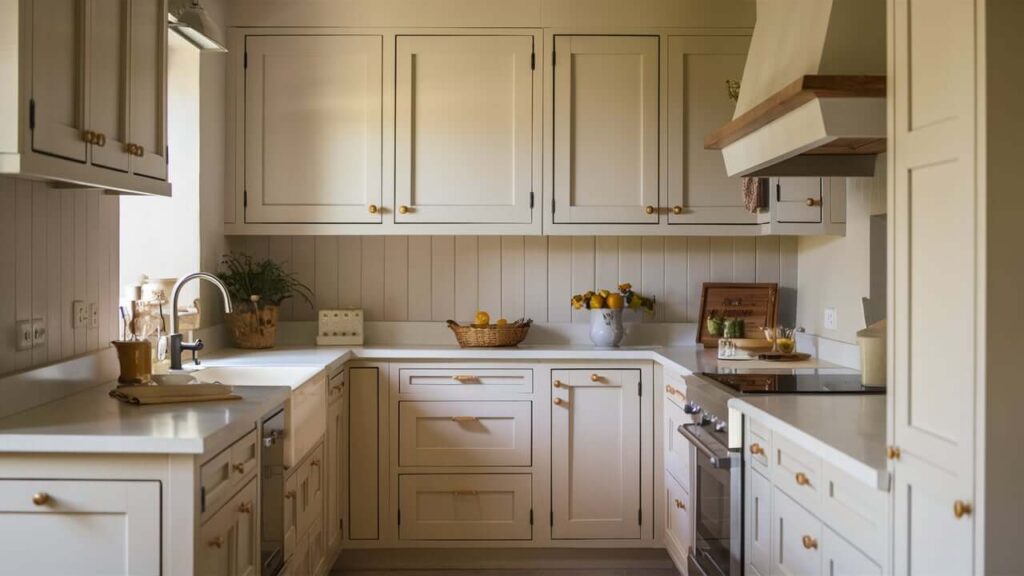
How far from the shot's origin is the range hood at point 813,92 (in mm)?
2215

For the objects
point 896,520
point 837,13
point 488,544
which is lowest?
point 488,544

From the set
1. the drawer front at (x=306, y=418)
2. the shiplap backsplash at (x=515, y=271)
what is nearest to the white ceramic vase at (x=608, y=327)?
the shiplap backsplash at (x=515, y=271)

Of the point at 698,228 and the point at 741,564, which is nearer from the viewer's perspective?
the point at 741,564

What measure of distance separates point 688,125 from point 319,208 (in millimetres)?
1668

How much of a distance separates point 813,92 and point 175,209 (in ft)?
8.45

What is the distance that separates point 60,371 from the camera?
2.45m

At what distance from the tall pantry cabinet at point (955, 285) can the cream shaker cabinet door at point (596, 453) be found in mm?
2116

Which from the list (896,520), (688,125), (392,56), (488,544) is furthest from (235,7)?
(896,520)

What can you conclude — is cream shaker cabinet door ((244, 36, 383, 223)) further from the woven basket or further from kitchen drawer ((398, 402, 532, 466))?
kitchen drawer ((398, 402, 532, 466))

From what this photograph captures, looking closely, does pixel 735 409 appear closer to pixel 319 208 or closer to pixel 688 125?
pixel 688 125

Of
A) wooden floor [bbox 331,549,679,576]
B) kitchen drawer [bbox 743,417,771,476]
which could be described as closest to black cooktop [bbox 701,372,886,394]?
kitchen drawer [bbox 743,417,771,476]

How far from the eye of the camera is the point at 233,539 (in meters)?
2.20

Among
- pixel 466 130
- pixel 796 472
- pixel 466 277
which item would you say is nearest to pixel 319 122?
pixel 466 130

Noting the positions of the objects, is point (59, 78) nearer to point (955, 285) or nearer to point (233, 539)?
point (233, 539)
